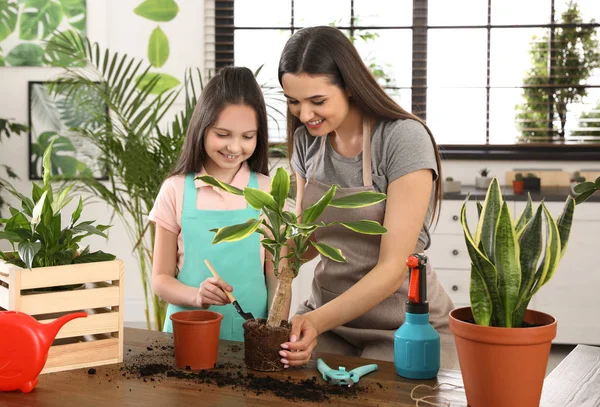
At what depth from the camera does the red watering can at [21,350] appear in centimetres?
133

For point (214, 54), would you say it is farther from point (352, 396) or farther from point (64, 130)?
point (352, 396)

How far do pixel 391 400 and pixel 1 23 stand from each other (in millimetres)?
4274

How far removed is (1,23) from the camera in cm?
473

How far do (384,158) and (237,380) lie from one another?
0.71 metres

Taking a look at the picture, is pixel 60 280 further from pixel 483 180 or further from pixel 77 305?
pixel 483 180

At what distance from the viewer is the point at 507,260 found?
1195 mm

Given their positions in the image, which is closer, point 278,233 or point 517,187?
point 278,233

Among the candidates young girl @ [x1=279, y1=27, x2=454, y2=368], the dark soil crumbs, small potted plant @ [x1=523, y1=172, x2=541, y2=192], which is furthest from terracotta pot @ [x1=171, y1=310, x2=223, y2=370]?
small potted plant @ [x1=523, y1=172, x2=541, y2=192]

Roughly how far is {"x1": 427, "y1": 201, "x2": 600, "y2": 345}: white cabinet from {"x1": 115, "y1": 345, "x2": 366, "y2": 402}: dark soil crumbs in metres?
2.84

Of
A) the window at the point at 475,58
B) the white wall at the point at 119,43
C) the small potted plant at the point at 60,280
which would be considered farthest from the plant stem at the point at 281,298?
the white wall at the point at 119,43

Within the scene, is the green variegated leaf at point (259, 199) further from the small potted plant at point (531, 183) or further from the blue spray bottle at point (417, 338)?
the small potted plant at point (531, 183)

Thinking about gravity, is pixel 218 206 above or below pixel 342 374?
above

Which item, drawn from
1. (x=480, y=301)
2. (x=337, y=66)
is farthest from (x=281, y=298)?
(x=337, y=66)

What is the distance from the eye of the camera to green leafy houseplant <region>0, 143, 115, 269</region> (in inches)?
57.1
